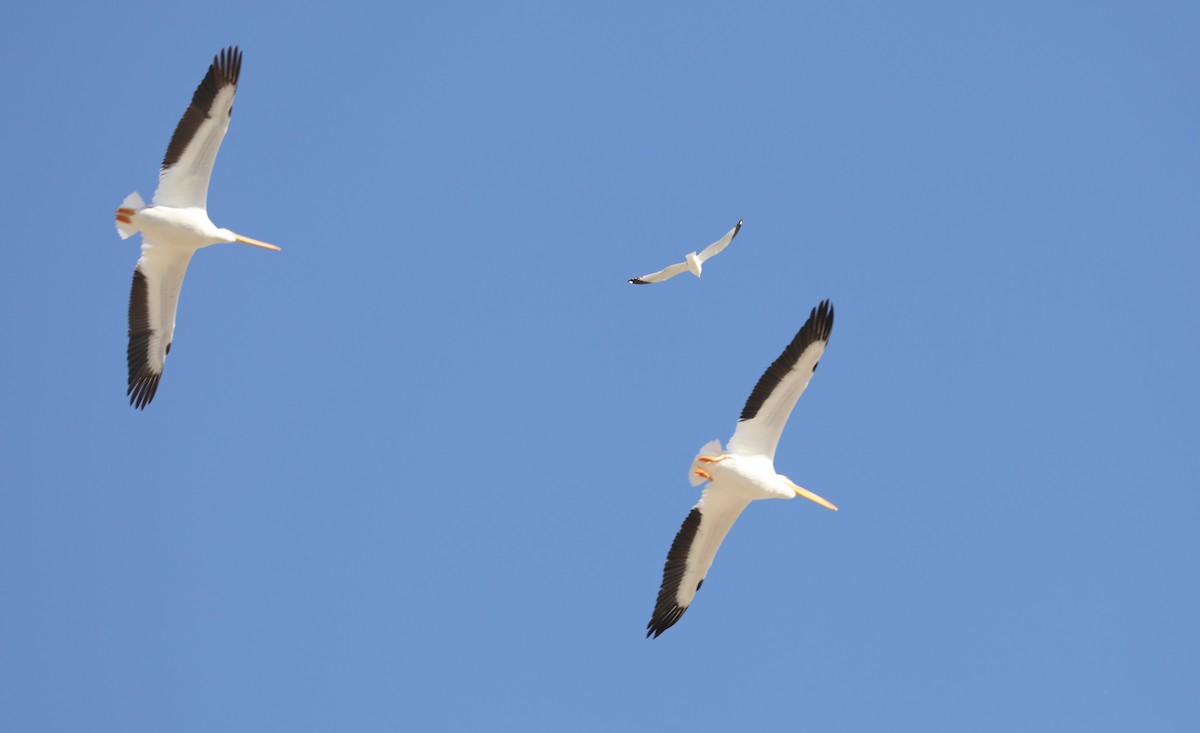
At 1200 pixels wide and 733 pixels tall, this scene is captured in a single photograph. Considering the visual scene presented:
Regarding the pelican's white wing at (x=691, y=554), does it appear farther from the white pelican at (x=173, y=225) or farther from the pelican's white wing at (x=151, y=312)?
the pelican's white wing at (x=151, y=312)

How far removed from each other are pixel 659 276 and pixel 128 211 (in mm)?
5789

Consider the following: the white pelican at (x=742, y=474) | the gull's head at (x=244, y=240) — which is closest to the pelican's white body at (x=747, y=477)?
the white pelican at (x=742, y=474)

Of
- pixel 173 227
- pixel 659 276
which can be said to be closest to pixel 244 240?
pixel 173 227

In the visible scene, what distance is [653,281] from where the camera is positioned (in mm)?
16891

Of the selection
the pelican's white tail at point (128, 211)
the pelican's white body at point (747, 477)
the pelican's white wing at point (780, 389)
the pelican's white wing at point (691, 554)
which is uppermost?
the pelican's white tail at point (128, 211)

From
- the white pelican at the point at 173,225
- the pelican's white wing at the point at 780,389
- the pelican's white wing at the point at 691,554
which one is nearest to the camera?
the pelican's white wing at the point at 780,389

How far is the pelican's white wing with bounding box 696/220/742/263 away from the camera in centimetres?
1648

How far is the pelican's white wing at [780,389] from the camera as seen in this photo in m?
14.6

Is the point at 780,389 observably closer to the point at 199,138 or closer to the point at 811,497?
the point at 811,497

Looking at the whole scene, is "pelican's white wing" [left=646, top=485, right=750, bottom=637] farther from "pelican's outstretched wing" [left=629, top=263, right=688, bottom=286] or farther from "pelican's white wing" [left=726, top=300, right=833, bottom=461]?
"pelican's outstretched wing" [left=629, top=263, right=688, bottom=286]

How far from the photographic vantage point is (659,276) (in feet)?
55.2

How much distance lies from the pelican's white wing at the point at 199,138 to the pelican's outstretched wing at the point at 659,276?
15.6 ft

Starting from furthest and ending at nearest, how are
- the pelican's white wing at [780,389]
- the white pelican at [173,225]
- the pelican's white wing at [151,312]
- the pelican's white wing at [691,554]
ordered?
1. the pelican's white wing at [151,312]
2. the white pelican at [173,225]
3. the pelican's white wing at [691,554]
4. the pelican's white wing at [780,389]

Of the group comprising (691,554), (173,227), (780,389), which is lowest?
(691,554)
